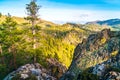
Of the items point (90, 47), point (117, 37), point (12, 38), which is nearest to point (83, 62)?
point (90, 47)

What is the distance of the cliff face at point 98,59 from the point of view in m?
27.4

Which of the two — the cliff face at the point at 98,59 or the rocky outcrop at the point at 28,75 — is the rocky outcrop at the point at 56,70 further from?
the cliff face at the point at 98,59

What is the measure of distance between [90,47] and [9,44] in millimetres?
39842

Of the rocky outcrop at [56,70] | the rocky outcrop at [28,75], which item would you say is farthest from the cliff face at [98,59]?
the rocky outcrop at [56,70]

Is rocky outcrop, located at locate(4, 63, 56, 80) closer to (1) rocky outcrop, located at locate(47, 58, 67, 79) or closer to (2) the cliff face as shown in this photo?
(2) the cliff face

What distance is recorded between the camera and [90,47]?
42.2 m

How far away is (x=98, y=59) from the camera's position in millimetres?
37219

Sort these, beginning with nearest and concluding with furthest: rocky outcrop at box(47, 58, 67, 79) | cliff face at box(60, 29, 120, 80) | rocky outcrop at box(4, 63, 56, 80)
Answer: cliff face at box(60, 29, 120, 80)
rocky outcrop at box(4, 63, 56, 80)
rocky outcrop at box(47, 58, 67, 79)

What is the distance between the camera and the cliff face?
89.9 feet

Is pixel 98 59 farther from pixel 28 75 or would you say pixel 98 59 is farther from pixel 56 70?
pixel 56 70

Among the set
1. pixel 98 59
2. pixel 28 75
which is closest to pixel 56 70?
pixel 28 75

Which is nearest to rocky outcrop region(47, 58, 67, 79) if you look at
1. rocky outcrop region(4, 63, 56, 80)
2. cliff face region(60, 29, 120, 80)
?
rocky outcrop region(4, 63, 56, 80)

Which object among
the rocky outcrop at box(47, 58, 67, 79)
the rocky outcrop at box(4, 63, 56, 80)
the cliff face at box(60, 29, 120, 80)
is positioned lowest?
the rocky outcrop at box(47, 58, 67, 79)

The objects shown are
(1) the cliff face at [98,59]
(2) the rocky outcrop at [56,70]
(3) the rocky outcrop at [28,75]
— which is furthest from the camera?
(2) the rocky outcrop at [56,70]
